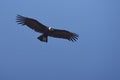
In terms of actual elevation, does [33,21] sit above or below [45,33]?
above

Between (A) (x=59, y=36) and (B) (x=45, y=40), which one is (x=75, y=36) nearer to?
(A) (x=59, y=36)

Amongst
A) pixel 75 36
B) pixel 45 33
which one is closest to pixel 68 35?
pixel 75 36

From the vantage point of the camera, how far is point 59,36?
877cm

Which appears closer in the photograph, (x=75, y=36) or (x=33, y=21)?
(x=33, y=21)

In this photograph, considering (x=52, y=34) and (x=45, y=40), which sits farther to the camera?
(x=52, y=34)

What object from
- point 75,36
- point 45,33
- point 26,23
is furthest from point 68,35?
point 26,23

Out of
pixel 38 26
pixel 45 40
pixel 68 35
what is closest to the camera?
pixel 45 40

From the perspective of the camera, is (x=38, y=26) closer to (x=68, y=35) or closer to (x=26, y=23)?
(x=26, y=23)

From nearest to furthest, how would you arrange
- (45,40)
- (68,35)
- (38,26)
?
(45,40) < (38,26) < (68,35)

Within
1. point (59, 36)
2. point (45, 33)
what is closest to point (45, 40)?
point (45, 33)

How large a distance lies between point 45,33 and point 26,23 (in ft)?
3.38

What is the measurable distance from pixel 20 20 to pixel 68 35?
2247mm

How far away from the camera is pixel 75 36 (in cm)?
912

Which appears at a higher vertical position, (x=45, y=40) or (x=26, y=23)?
(x=26, y=23)
